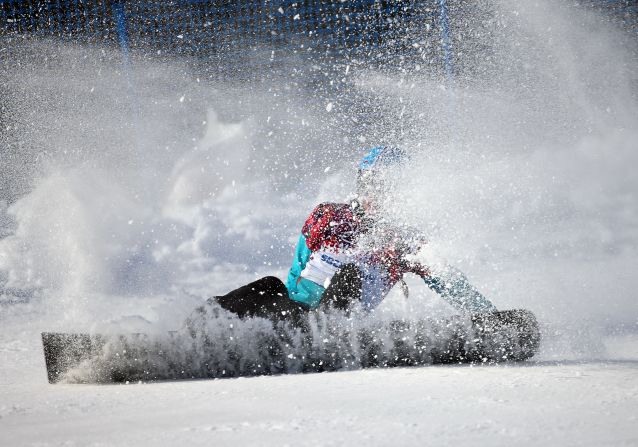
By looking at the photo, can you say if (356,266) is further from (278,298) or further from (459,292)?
(459,292)

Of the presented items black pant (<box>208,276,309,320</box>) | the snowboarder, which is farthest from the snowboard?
the snowboarder

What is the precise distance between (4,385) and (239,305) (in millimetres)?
2030

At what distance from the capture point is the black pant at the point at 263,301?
191 inches

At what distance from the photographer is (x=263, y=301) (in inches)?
196

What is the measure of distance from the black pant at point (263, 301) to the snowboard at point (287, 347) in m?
0.15

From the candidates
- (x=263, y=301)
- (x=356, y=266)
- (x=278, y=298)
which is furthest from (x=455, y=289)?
(x=263, y=301)

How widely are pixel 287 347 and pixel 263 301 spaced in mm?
567

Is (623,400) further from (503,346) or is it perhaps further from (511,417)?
(503,346)

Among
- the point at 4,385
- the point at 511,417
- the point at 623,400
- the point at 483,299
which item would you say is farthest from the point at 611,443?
the point at 4,385

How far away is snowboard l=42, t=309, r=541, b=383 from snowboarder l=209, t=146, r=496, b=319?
328 mm

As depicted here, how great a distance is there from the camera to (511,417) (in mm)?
2555

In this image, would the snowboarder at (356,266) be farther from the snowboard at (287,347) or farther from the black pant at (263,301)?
the snowboard at (287,347)

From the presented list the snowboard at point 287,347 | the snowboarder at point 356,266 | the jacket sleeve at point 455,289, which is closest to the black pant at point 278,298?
the snowboarder at point 356,266

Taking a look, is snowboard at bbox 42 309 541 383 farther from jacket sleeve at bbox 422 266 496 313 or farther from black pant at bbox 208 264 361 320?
jacket sleeve at bbox 422 266 496 313
